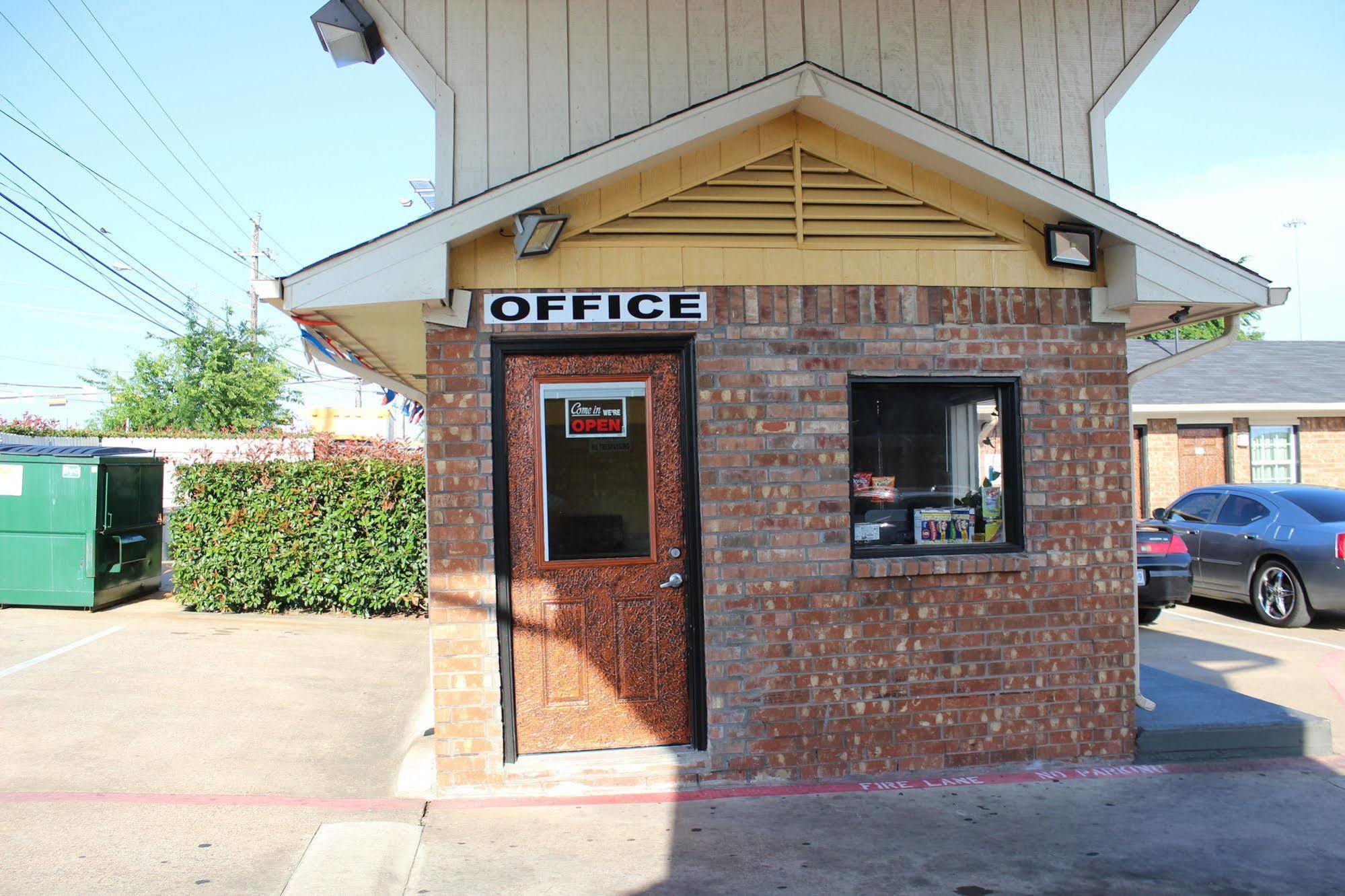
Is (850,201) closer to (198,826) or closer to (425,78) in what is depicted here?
(425,78)

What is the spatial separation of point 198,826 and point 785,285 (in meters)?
4.22

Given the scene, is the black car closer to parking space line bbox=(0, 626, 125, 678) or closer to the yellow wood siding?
the yellow wood siding

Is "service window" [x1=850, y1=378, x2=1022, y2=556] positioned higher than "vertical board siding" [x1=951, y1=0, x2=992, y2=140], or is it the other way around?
"vertical board siding" [x1=951, y1=0, x2=992, y2=140]

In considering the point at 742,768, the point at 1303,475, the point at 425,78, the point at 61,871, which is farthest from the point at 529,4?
the point at 1303,475

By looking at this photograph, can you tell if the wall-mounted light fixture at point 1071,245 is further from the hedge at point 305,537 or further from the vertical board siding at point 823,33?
the hedge at point 305,537

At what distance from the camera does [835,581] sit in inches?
219

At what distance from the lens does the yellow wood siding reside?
5434 mm

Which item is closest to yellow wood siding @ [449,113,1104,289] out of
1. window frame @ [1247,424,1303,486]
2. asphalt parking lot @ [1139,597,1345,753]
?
asphalt parking lot @ [1139,597,1345,753]

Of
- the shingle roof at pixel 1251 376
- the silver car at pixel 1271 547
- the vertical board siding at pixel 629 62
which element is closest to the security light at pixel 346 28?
the vertical board siding at pixel 629 62

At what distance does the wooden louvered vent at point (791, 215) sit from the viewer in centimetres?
554

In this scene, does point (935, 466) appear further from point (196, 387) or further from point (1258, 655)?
point (196, 387)

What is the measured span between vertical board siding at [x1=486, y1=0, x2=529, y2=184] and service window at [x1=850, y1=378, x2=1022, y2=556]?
Result: 2.45 metres

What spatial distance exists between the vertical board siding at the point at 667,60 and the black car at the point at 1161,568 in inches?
293

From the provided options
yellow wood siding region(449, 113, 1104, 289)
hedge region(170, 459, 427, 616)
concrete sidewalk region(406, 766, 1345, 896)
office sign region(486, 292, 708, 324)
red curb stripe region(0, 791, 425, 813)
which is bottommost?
concrete sidewalk region(406, 766, 1345, 896)
